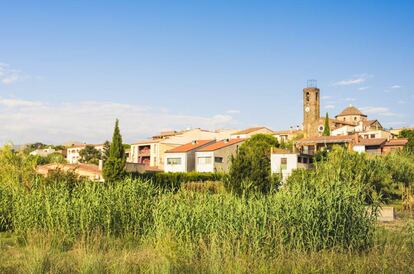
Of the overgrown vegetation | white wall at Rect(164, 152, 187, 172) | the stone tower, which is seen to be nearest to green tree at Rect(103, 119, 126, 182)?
white wall at Rect(164, 152, 187, 172)

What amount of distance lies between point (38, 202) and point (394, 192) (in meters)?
24.0

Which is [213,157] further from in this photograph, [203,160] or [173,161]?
[173,161]

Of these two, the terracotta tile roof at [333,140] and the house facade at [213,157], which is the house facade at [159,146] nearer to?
the house facade at [213,157]

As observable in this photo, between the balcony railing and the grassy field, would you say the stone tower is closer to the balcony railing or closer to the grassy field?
the balcony railing

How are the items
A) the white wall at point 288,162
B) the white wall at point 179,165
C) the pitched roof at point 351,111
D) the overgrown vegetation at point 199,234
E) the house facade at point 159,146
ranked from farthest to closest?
1. the pitched roof at point 351,111
2. the house facade at point 159,146
3. the white wall at point 179,165
4. the white wall at point 288,162
5. the overgrown vegetation at point 199,234

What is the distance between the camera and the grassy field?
A: 872cm

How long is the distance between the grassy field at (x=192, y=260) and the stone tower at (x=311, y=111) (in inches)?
2964

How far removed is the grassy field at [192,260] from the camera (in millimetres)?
8719

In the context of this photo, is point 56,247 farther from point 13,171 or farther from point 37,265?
point 13,171

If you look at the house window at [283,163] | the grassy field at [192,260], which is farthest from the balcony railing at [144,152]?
the grassy field at [192,260]

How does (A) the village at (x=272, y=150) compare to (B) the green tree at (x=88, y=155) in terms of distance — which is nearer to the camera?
(A) the village at (x=272, y=150)

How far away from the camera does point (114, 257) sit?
382 inches

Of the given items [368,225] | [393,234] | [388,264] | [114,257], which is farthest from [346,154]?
[114,257]

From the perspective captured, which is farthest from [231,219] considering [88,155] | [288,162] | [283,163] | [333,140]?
[88,155]
